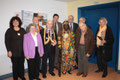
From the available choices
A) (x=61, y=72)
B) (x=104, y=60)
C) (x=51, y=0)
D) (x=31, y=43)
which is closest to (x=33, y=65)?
(x=31, y=43)

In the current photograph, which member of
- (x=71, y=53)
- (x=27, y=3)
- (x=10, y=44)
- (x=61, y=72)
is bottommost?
(x=61, y=72)

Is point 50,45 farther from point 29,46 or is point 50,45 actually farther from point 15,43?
point 15,43

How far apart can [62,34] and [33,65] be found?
3.53 ft

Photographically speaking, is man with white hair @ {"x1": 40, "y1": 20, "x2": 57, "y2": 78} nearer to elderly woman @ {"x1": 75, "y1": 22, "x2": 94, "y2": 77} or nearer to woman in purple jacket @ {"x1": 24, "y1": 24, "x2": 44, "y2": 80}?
woman in purple jacket @ {"x1": 24, "y1": 24, "x2": 44, "y2": 80}

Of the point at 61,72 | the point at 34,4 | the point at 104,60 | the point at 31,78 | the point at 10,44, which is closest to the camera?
the point at 10,44

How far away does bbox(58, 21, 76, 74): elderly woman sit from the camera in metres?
3.12

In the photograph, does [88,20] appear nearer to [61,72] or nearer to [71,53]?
[71,53]

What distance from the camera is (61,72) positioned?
3428mm

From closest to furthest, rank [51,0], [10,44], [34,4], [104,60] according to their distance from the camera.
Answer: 1. [10,44]
2. [104,60]
3. [34,4]
4. [51,0]

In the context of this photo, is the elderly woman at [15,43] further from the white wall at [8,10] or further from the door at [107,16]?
the door at [107,16]

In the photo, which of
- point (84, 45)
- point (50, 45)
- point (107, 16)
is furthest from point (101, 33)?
point (50, 45)

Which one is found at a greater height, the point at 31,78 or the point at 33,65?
the point at 33,65

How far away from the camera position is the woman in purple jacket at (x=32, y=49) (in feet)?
8.75

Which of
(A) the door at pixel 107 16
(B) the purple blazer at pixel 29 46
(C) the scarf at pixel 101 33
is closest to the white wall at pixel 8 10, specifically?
(B) the purple blazer at pixel 29 46
